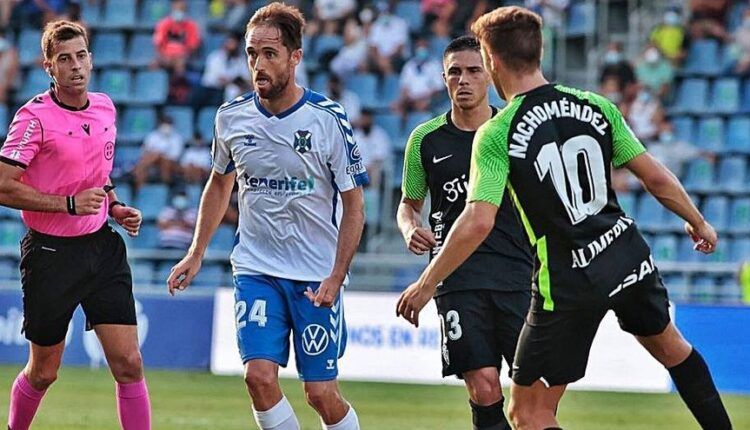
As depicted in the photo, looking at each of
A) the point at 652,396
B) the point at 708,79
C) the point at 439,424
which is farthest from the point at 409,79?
the point at 439,424

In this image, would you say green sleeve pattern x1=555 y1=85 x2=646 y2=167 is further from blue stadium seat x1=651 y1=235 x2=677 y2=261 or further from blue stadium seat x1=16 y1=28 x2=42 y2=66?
blue stadium seat x1=16 y1=28 x2=42 y2=66

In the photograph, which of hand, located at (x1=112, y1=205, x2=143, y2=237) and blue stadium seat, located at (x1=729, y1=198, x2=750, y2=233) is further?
blue stadium seat, located at (x1=729, y1=198, x2=750, y2=233)

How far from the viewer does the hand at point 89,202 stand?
331 inches

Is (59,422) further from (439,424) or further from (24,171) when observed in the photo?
→ (24,171)

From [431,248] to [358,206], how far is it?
0.46 metres

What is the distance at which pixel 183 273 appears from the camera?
8.45 metres

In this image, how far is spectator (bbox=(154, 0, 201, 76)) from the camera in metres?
22.4

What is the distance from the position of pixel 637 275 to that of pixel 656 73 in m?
14.4

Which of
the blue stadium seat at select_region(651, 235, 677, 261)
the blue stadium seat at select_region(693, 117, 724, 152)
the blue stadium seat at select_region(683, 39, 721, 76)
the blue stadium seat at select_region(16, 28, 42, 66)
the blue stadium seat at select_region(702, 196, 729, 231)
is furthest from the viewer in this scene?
the blue stadium seat at select_region(16, 28, 42, 66)

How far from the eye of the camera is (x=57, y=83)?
8.77 m

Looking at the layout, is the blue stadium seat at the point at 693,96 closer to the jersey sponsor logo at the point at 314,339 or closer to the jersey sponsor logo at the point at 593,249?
the jersey sponsor logo at the point at 314,339

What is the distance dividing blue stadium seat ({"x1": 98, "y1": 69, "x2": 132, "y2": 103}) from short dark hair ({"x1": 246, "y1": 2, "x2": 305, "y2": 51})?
14971 millimetres

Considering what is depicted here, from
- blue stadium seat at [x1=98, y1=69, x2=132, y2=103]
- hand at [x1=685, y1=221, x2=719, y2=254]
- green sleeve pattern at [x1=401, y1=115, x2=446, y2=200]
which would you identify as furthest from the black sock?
blue stadium seat at [x1=98, y1=69, x2=132, y2=103]

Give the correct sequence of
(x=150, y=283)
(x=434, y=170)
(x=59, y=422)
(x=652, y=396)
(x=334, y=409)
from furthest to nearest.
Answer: (x=150, y=283), (x=652, y=396), (x=59, y=422), (x=434, y=170), (x=334, y=409)
